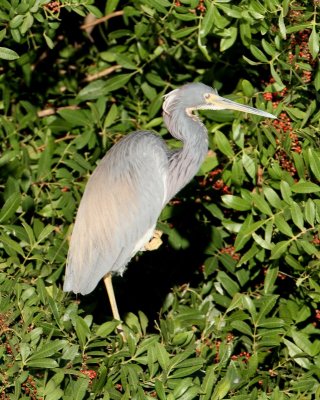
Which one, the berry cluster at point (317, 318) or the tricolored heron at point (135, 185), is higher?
the tricolored heron at point (135, 185)

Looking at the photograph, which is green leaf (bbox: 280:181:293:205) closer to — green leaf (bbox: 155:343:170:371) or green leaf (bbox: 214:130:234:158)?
green leaf (bbox: 214:130:234:158)

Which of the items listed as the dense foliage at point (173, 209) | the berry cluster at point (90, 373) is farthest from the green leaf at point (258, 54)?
the berry cluster at point (90, 373)

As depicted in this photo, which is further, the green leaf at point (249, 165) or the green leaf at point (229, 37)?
the green leaf at point (249, 165)

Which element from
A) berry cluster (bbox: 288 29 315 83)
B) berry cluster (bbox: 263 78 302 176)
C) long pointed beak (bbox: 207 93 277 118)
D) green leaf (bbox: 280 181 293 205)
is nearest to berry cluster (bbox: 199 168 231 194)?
berry cluster (bbox: 263 78 302 176)

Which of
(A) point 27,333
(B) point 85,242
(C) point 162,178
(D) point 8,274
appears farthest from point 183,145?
(A) point 27,333

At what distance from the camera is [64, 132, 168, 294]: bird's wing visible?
15.9ft

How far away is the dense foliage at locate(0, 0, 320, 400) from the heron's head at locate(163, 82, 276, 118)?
19cm

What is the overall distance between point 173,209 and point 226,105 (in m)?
0.81

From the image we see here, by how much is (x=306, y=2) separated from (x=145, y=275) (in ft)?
6.82

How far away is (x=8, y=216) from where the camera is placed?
486 centimetres

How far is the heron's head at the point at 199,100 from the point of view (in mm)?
4785

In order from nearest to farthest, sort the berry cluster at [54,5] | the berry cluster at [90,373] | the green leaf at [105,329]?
the berry cluster at [90,373]
the green leaf at [105,329]
the berry cluster at [54,5]

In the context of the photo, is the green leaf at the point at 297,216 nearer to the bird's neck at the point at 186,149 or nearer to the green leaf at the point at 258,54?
the bird's neck at the point at 186,149

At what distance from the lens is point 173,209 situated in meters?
5.37
